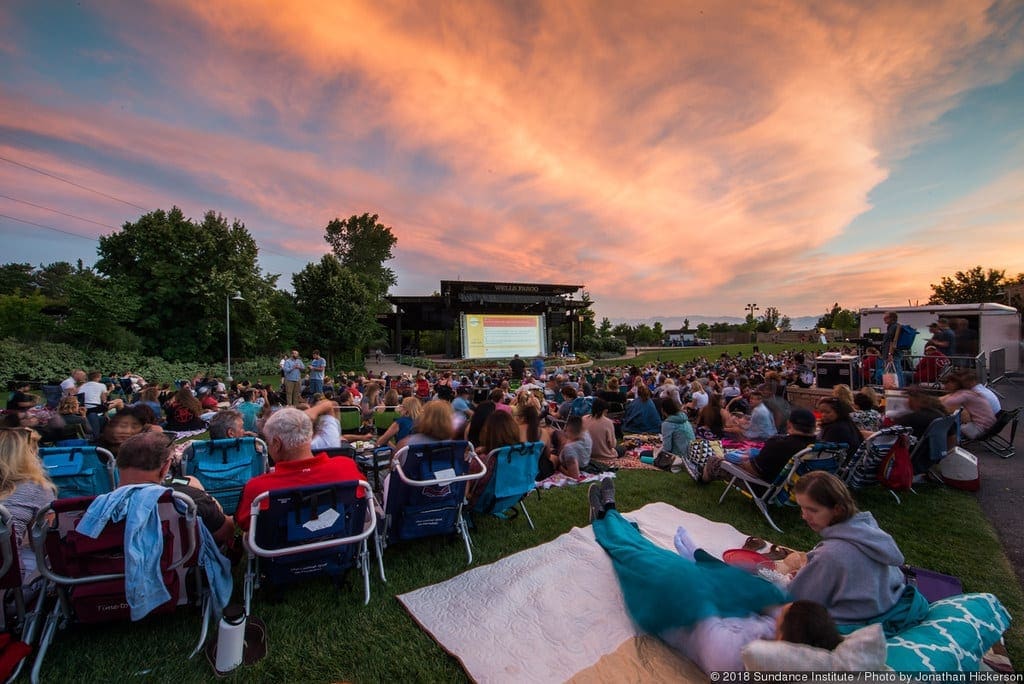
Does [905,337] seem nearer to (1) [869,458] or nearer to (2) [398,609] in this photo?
(1) [869,458]

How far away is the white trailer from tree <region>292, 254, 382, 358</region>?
27.9 meters

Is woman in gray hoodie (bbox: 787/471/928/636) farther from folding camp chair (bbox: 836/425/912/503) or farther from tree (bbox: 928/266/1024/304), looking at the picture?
tree (bbox: 928/266/1024/304)

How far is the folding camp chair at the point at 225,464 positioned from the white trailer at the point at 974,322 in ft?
51.8

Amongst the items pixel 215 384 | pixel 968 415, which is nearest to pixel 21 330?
pixel 215 384

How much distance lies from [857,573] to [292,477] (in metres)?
3.11

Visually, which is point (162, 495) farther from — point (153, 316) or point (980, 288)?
point (980, 288)

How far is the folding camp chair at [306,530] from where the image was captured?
2.25 m

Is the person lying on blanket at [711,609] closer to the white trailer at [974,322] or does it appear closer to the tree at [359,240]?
the white trailer at [974,322]

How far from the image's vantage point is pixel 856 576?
1.91 m

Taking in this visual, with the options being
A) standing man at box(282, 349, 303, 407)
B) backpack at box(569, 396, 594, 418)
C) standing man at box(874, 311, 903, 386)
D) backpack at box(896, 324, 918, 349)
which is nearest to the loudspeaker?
standing man at box(874, 311, 903, 386)

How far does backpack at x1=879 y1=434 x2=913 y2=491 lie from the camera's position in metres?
4.27

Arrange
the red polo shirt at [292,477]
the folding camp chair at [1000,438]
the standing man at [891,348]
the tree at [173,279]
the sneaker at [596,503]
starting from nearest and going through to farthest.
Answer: the red polo shirt at [292,477]
the sneaker at [596,503]
the folding camp chair at [1000,438]
the standing man at [891,348]
the tree at [173,279]

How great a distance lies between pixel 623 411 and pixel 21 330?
28.6m

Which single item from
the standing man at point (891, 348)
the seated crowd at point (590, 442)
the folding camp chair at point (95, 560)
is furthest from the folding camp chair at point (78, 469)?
the standing man at point (891, 348)
